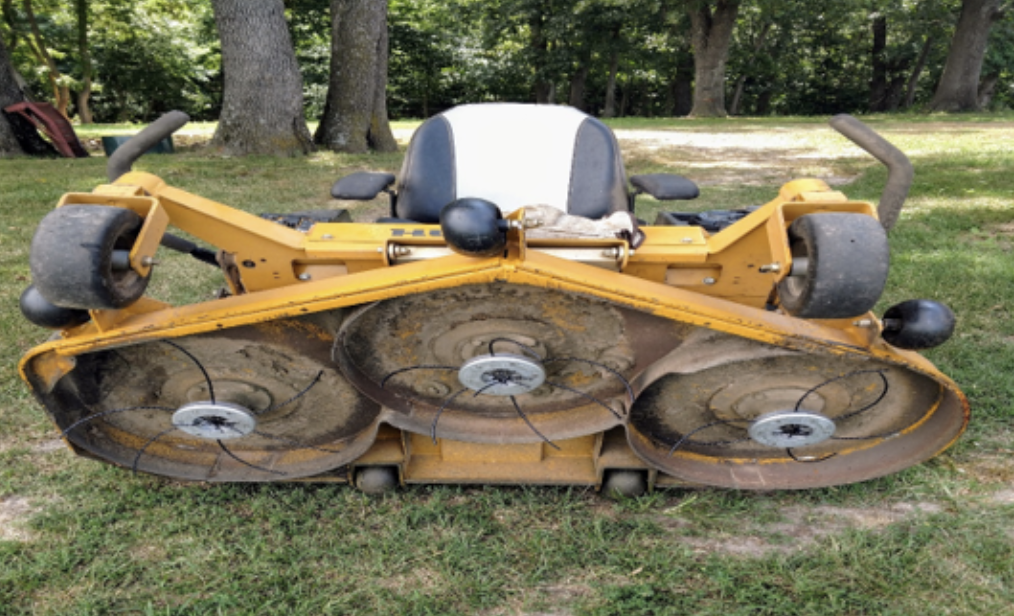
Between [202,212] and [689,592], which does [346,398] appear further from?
[689,592]

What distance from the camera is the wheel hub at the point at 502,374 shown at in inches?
74.9

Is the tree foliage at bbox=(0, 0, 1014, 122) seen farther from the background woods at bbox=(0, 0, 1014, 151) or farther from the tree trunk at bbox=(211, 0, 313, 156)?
the tree trunk at bbox=(211, 0, 313, 156)

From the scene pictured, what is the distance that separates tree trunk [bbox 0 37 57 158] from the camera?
10367mm

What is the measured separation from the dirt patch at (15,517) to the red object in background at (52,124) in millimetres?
10390

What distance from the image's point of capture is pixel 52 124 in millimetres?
10734

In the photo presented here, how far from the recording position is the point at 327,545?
2.24 metres

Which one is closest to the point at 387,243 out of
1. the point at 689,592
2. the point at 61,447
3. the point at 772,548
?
the point at 689,592

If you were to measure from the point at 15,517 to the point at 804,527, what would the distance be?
107 inches

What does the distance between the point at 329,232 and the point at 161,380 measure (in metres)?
0.73

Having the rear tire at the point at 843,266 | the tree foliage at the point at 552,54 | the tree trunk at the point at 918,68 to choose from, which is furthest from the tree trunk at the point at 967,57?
the rear tire at the point at 843,266

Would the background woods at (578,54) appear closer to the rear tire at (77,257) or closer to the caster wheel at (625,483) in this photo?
the caster wheel at (625,483)

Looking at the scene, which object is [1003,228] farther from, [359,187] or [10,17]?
[10,17]

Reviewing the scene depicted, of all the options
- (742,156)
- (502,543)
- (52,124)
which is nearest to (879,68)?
(742,156)

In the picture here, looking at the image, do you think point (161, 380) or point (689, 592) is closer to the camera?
point (689, 592)
